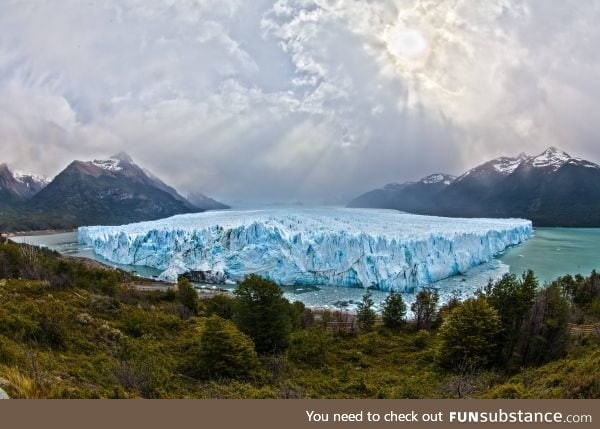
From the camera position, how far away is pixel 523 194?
5625 inches

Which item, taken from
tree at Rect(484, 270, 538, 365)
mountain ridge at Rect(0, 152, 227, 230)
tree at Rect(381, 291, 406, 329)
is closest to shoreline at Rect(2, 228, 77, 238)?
mountain ridge at Rect(0, 152, 227, 230)

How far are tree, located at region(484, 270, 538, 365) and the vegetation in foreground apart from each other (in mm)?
33

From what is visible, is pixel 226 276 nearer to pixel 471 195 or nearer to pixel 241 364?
pixel 241 364

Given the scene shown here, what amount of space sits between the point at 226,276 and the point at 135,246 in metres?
13.8

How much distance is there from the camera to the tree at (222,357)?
9719 millimetres

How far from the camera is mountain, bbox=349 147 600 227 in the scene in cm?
12056

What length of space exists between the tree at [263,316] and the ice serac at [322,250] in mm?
22684

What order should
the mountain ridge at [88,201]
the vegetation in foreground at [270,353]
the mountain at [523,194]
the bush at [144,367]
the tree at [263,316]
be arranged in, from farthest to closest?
the mountain ridge at [88,201], the mountain at [523,194], the tree at [263,316], the vegetation in foreground at [270,353], the bush at [144,367]

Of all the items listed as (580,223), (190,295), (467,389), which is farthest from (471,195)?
(467,389)

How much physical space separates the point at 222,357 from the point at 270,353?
3.50m

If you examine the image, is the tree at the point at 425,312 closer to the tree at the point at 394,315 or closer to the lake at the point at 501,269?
the tree at the point at 394,315

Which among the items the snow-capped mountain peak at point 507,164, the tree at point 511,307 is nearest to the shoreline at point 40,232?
the tree at point 511,307

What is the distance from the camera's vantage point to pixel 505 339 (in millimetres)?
12055

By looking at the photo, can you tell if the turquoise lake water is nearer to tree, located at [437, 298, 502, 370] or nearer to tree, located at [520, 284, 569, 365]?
tree, located at [437, 298, 502, 370]
